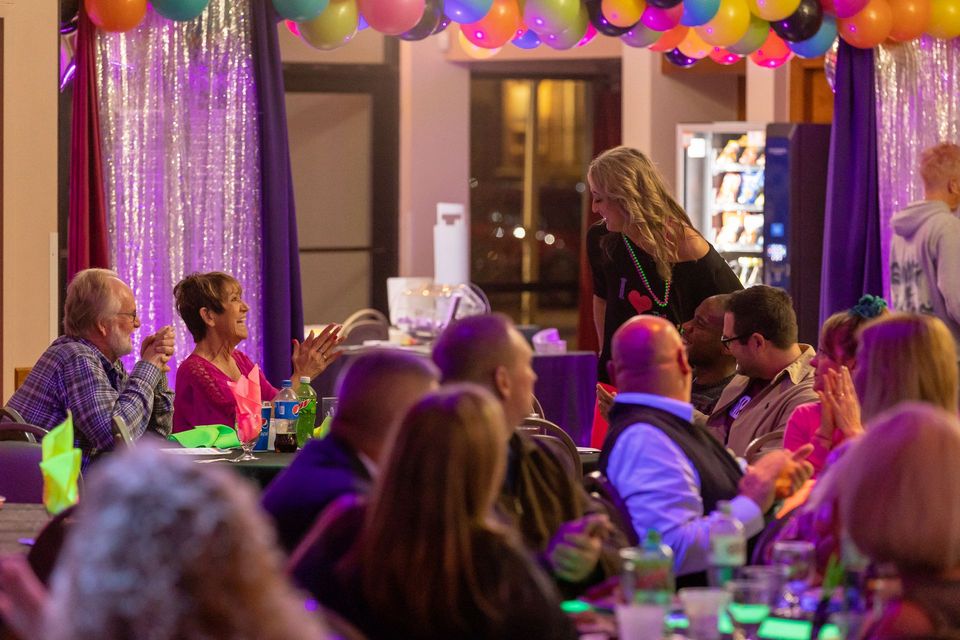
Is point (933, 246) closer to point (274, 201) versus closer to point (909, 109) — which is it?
point (909, 109)

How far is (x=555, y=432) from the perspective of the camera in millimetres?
4754

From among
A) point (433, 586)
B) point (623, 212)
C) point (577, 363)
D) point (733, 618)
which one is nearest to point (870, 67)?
point (577, 363)

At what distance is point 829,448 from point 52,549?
189 centimetres

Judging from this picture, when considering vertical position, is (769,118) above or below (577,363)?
above

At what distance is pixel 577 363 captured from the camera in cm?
809

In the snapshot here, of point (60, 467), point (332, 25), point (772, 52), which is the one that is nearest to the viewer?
point (60, 467)

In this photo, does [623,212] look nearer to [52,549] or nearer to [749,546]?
[749,546]

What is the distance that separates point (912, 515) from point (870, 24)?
562 centimetres

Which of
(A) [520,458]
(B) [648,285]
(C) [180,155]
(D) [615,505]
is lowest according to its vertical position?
(D) [615,505]

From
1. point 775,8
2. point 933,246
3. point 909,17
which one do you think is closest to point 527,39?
point 775,8

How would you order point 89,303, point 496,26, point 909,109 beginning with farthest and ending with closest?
point 909,109 → point 496,26 → point 89,303

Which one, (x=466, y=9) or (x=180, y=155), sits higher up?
(x=466, y=9)

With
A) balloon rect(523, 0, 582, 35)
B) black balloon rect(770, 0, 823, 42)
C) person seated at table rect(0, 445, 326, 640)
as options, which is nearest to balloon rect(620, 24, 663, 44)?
balloon rect(523, 0, 582, 35)

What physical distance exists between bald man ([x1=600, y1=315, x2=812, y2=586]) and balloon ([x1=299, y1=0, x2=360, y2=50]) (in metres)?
3.48
